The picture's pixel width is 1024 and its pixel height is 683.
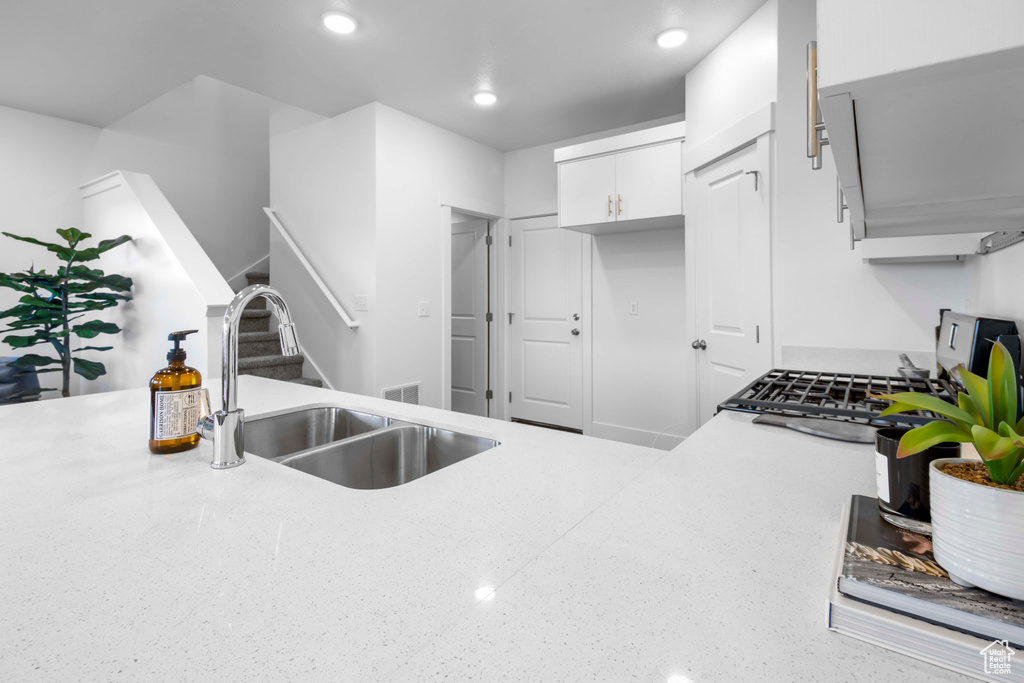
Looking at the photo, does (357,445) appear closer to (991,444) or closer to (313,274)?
(991,444)

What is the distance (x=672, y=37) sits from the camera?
2.54 metres

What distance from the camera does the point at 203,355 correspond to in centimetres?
290

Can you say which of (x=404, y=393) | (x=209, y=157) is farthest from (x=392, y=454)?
(x=209, y=157)

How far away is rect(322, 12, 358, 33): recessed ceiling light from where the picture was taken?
2367mm

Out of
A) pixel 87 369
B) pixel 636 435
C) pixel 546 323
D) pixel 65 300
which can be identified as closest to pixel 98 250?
pixel 65 300

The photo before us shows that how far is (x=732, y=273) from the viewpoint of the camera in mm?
2520

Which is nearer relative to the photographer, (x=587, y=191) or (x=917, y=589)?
(x=917, y=589)

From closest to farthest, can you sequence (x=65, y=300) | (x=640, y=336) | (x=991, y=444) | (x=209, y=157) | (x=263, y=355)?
(x=991, y=444)
(x=65, y=300)
(x=640, y=336)
(x=263, y=355)
(x=209, y=157)

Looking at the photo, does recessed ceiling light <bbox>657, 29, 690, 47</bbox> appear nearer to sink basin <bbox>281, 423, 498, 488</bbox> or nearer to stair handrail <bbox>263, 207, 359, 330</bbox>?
sink basin <bbox>281, 423, 498, 488</bbox>

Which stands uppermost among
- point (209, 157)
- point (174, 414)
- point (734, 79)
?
point (209, 157)

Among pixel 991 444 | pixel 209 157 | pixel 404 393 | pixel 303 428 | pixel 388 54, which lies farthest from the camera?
pixel 209 157

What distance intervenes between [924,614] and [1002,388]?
210 millimetres

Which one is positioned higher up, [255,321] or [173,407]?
[255,321]

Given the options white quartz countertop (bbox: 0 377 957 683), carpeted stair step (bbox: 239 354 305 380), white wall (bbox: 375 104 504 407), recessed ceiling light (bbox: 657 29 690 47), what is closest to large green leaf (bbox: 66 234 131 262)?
carpeted stair step (bbox: 239 354 305 380)
